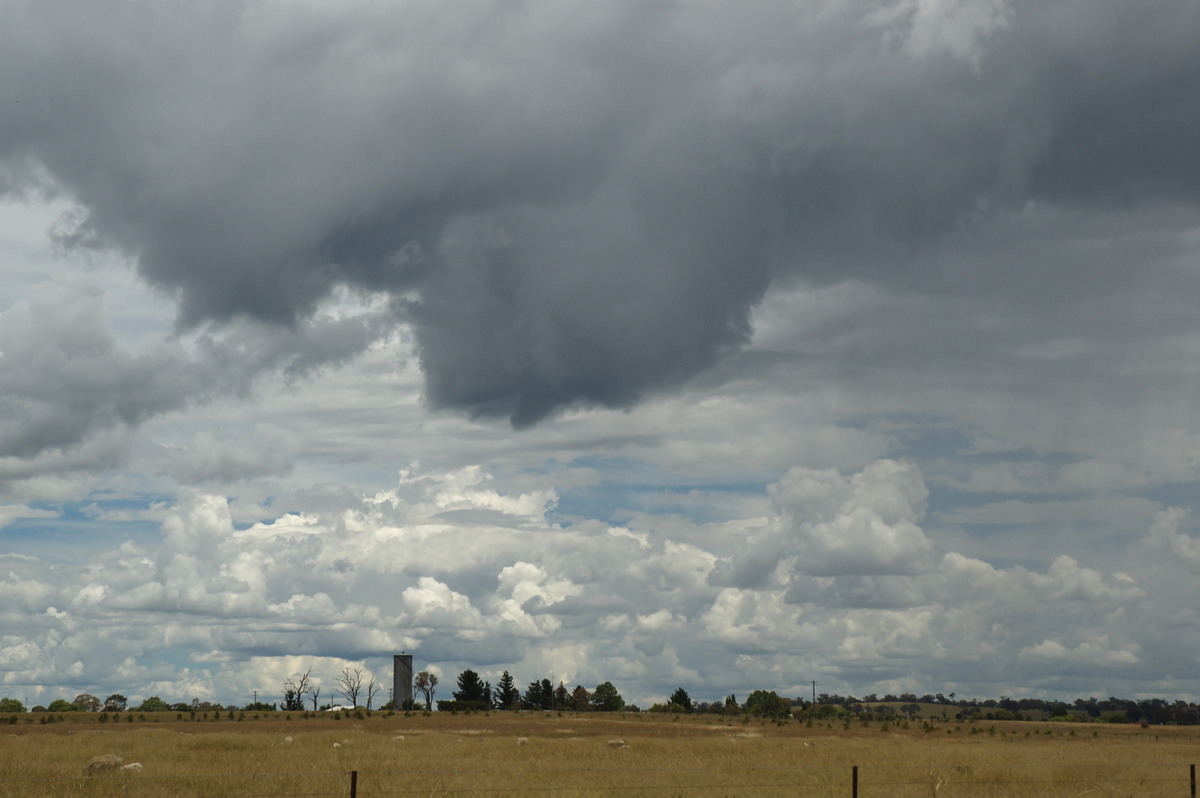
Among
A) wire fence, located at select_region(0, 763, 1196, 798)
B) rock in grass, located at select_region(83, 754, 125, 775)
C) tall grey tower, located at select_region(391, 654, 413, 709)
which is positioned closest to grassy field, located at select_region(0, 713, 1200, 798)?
wire fence, located at select_region(0, 763, 1196, 798)

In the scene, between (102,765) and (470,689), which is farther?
(470,689)

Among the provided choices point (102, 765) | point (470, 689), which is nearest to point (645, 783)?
point (102, 765)

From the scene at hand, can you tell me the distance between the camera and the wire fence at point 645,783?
32594 millimetres

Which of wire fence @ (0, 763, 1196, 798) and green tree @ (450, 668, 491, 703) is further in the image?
green tree @ (450, 668, 491, 703)

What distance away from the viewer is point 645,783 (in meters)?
36.3

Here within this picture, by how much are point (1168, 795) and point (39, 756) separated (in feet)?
156

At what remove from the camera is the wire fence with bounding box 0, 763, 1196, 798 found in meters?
32.6

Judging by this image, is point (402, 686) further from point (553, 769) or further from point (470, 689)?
point (553, 769)

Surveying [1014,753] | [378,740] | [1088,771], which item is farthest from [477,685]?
[1088,771]

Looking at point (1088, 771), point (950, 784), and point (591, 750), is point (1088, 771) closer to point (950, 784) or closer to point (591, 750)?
point (950, 784)

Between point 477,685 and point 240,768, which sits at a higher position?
point 240,768

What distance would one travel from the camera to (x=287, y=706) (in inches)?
6929

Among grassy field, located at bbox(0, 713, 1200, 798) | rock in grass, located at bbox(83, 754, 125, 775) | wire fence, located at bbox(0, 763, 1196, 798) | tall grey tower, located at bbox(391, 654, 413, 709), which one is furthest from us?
tall grey tower, located at bbox(391, 654, 413, 709)

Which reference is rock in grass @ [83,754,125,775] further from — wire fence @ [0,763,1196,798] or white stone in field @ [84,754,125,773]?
wire fence @ [0,763,1196,798]
